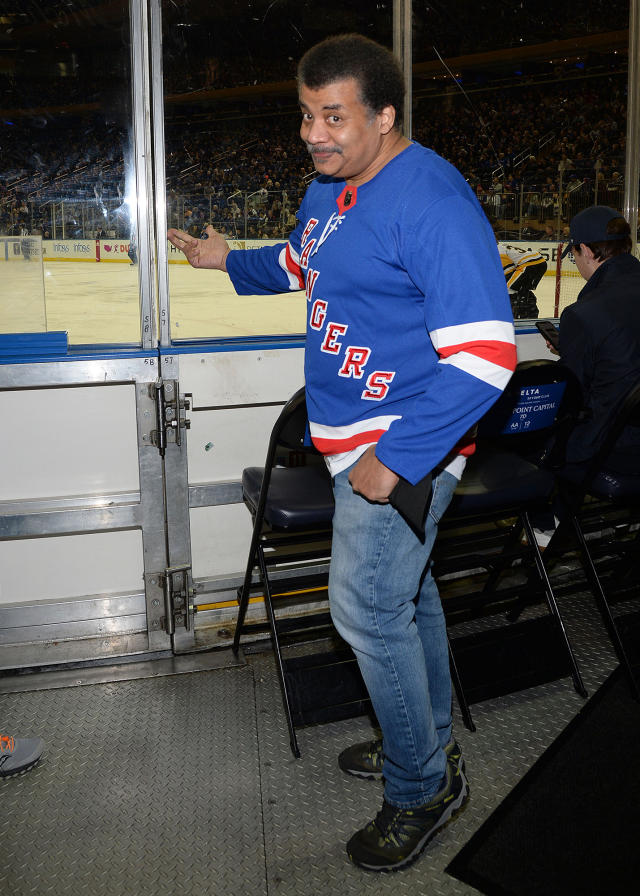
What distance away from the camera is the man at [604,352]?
2.77 meters

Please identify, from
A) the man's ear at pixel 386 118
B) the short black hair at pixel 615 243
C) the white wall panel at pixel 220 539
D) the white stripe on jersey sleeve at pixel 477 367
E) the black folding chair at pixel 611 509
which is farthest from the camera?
the short black hair at pixel 615 243

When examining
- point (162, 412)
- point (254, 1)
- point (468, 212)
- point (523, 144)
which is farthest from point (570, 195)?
point (468, 212)

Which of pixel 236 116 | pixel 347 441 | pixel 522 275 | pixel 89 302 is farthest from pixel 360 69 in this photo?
pixel 522 275

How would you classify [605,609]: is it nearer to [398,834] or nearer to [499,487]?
[499,487]

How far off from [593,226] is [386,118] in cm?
178

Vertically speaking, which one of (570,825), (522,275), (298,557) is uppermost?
(522,275)

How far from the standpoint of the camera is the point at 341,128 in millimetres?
1577

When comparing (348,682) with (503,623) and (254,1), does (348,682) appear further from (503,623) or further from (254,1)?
(254,1)

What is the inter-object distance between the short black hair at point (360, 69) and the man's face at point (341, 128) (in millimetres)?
12

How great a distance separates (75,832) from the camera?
1957 millimetres

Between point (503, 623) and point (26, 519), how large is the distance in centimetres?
175

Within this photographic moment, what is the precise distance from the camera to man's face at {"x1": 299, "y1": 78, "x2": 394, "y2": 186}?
5.13ft

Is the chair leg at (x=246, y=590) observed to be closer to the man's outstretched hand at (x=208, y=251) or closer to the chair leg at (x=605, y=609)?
the man's outstretched hand at (x=208, y=251)

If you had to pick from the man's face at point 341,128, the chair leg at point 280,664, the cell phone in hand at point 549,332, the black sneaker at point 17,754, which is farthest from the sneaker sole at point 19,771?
the cell phone in hand at point 549,332
